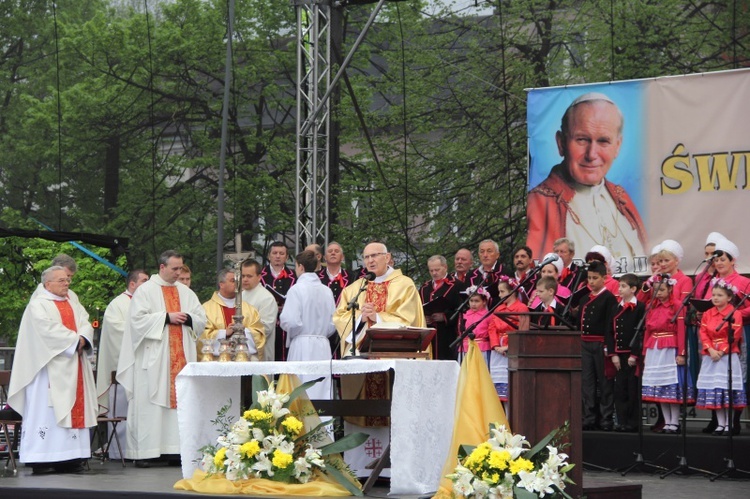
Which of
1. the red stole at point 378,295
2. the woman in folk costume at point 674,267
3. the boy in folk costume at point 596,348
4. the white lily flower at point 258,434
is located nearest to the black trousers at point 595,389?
the boy in folk costume at point 596,348

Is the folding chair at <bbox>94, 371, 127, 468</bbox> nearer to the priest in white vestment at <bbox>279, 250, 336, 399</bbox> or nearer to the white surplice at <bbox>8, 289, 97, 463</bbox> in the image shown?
the white surplice at <bbox>8, 289, 97, 463</bbox>

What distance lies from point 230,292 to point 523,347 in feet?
15.4

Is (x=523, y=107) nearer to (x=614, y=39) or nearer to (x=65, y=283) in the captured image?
(x=614, y=39)

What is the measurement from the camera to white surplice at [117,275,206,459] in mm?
10453

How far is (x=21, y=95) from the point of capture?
1956cm

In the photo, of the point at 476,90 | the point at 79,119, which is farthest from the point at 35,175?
the point at 476,90

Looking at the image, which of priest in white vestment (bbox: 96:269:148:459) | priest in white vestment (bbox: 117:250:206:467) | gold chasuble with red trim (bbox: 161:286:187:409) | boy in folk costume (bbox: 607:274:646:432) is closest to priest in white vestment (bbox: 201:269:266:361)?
priest in white vestment (bbox: 117:250:206:467)

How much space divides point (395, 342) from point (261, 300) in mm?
3306

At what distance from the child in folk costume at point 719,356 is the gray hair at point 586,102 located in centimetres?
306

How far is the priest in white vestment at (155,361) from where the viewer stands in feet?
34.3

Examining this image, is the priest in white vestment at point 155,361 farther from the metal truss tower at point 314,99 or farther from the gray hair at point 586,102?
the gray hair at point 586,102

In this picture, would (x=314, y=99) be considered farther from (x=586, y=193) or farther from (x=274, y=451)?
(x=274, y=451)

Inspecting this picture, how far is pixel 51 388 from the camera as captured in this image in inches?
386

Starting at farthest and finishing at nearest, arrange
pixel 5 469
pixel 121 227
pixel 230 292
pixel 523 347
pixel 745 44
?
pixel 121 227 → pixel 745 44 → pixel 230 292 → pixel 5 469 → pixel 523 347
